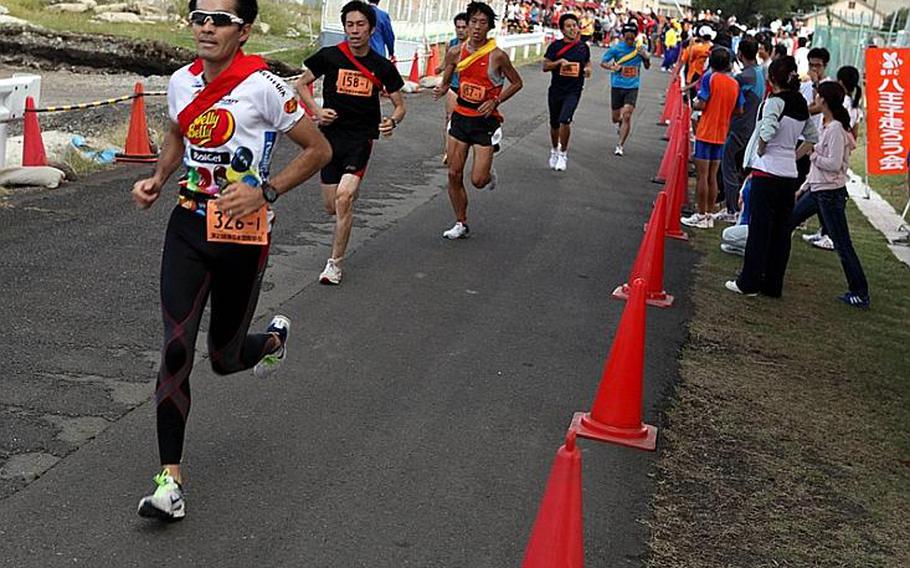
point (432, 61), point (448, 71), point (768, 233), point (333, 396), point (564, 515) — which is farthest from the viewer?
point (432, 61)

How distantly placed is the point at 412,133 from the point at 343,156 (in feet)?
33.1

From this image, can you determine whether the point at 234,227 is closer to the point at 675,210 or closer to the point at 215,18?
the point at 215,18

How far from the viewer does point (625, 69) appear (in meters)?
19.4

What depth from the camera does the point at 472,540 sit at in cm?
527

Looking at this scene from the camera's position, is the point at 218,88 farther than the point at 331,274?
No

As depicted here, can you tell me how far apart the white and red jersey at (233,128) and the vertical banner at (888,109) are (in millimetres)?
12299

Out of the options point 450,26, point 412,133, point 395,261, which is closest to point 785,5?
point 450,26

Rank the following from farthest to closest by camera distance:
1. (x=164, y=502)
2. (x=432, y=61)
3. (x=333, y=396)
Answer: (x=432, y=61), (x=333, y=396), (x=164, y=502)

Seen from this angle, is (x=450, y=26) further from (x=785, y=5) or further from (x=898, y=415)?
(x=785, y=5)

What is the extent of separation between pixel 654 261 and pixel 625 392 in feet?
10.2

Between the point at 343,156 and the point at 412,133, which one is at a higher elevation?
the point at 343,156

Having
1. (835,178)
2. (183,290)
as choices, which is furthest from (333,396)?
(835,178)

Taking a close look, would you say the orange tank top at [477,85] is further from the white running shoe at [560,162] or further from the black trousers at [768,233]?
the white running shoe at [560,162]

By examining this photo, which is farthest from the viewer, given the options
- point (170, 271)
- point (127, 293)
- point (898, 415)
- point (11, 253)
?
point (11, 253)
